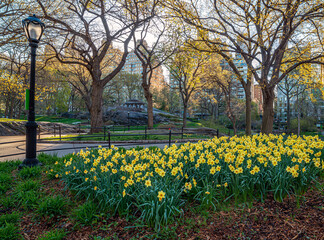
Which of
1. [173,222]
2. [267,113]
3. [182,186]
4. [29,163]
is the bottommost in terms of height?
[173,222]

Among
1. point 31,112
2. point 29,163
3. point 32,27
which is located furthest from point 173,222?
point 32,27

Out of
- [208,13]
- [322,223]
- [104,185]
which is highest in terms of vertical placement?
[208,13]

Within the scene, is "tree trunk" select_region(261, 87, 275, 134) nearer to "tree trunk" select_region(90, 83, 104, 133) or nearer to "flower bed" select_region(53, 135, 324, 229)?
"flower bed" select_region(53, 135, 324, 229)

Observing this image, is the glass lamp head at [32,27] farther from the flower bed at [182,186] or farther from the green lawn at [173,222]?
the green lawn at [173,222]

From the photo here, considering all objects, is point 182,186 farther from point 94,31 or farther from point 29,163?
point 94,31

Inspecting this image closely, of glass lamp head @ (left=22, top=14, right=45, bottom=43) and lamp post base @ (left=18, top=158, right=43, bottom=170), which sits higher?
glass lamp head @ (left=22, top=14, right=45, bottom=43)

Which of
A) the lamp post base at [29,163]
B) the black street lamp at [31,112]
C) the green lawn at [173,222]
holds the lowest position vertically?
the green lawn at [173,222]

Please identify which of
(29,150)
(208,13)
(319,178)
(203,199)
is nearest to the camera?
(203,199)

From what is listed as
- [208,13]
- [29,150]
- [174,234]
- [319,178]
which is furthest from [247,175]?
[208,13]

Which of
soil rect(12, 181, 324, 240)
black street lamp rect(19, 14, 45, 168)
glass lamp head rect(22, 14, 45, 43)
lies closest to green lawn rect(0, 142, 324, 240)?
soil rect(12, 181, 324, 240)

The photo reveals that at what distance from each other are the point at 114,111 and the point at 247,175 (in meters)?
30.5

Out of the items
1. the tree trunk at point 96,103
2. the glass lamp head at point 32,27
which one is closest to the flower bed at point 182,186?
the glass lamp head at point 32,27

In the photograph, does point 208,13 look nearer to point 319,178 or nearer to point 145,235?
point 319,178

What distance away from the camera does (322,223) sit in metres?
2.62
